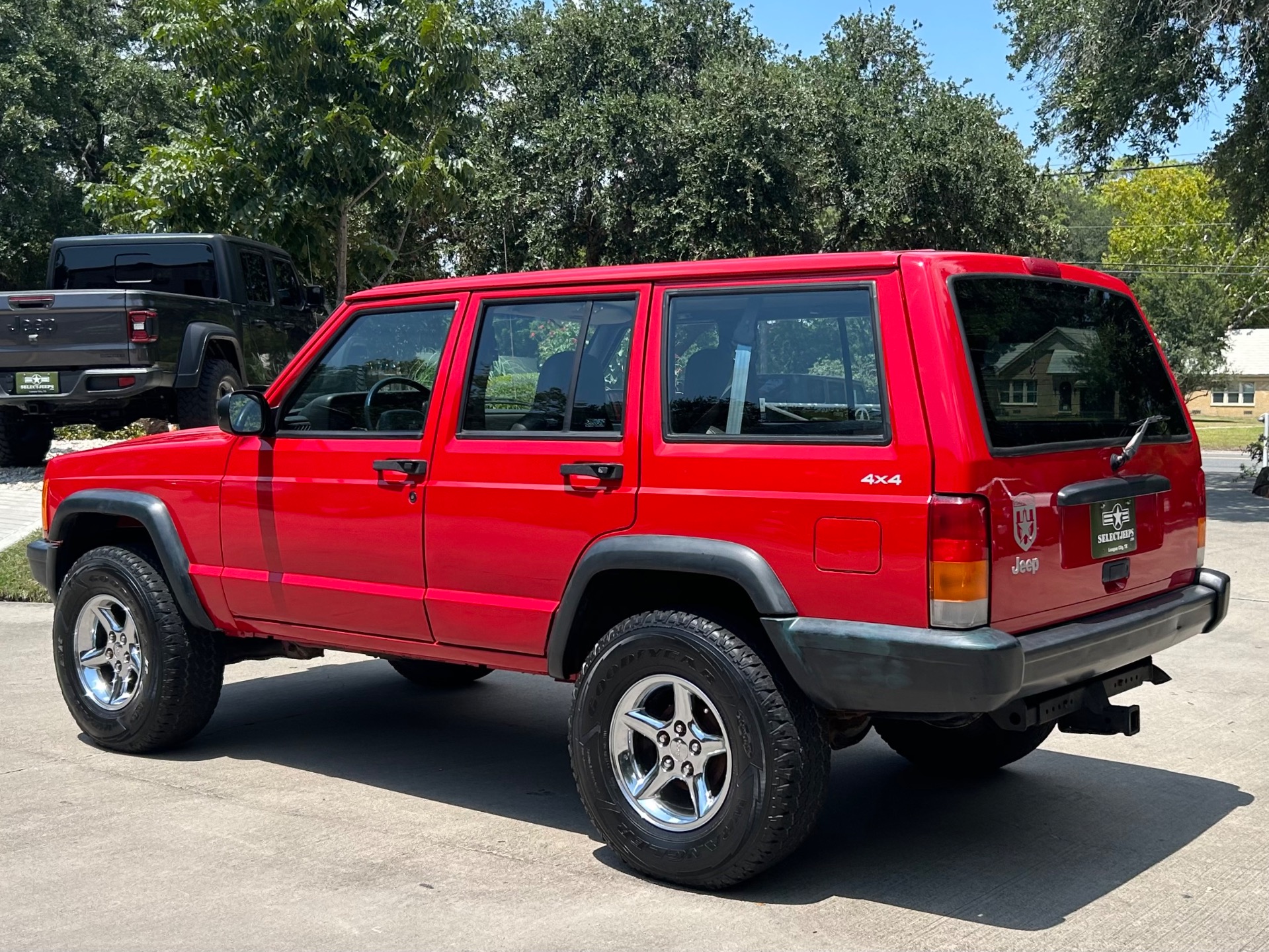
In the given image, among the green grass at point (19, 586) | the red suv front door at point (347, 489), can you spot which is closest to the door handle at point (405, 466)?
the red suv front door at point (347, 489)

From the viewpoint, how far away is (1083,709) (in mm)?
4379

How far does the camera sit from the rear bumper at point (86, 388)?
Result: 472 inches

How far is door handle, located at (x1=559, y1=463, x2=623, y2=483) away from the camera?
4359 mm

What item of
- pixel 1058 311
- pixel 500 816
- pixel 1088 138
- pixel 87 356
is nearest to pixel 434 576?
pixel 500 816

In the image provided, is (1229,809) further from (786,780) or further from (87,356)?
(87,356)

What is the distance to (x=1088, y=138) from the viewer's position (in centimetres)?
1750

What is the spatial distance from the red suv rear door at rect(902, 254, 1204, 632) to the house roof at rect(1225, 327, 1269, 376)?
246 ft

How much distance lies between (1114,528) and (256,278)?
37.2 feet

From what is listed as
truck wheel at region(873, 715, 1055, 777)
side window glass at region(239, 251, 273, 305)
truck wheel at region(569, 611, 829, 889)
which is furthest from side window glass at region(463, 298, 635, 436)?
side window glass at region(239, 251, 273, 305)

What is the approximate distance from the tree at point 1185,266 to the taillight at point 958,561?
176 ft

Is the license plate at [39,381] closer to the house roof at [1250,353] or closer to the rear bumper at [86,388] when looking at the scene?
the rear bumper at [86,388]

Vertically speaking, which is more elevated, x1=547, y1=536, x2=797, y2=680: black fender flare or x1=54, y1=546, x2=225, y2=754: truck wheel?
x1=547, y1=536, x2=797, y2=680: black fender flare

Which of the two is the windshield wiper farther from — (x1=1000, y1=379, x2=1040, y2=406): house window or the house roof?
the house roof

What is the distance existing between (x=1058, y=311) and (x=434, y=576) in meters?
2.31
